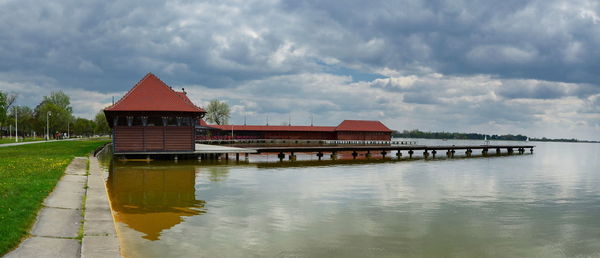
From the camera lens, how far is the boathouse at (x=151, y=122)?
33625 mm

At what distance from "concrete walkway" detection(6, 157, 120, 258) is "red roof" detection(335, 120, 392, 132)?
78.4 meters

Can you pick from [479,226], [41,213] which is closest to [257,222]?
[41,213]

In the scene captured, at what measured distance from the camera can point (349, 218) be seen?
1272cm

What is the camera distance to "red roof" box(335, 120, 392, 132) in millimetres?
90812

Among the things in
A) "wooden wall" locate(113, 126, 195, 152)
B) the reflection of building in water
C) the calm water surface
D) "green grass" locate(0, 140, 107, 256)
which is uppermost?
"wooden wall" locate(113, 126, 195, 152)

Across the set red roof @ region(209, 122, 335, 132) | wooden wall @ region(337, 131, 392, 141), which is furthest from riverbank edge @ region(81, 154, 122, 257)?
wooden wall @ region(337, 131, 392, 141)

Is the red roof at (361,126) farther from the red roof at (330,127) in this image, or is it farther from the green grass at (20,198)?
the green grass at (20,198)

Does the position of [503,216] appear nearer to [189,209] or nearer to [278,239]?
[278,239]

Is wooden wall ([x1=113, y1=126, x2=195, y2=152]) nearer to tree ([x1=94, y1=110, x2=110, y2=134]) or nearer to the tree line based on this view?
the tree line

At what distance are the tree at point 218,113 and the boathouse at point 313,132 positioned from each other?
21461mm

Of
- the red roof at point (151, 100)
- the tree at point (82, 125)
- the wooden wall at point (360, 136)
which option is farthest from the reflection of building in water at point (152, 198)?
the tree at point (82, 125)

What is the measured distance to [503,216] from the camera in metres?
13.6

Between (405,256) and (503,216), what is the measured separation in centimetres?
634

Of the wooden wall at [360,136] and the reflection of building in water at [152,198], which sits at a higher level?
the wooden wall at [360,136]
